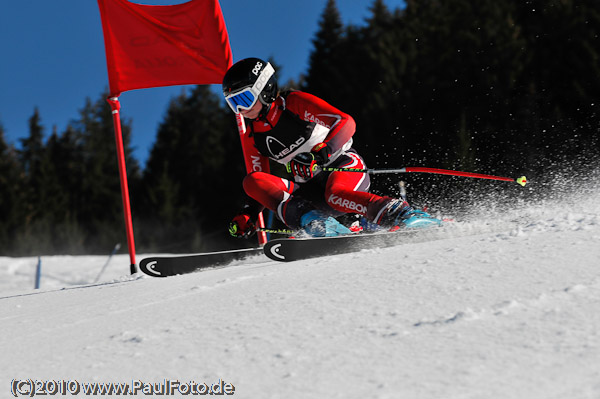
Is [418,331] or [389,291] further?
[389,291]

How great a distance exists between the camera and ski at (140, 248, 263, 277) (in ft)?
14.3

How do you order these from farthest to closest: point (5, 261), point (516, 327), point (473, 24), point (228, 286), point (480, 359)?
point (473, 24)
point (5, 261)
point (228, 286)
point (516, 327)
point (480, 359)

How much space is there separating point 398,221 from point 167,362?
2307 millimetres

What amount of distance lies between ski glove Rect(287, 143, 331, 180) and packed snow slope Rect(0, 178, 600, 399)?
767 millimetres

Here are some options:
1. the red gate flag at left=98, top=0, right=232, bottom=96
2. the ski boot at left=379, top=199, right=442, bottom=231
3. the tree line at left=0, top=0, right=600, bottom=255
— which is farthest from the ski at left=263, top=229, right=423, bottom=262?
the tree line at left=0, top=0, right=600, bottom=255

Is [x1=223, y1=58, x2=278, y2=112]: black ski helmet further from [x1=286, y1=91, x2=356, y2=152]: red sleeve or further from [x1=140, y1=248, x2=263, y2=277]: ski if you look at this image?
[x1=140, y1=248, x2=263, y2=277]: ski

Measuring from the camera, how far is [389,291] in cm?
238

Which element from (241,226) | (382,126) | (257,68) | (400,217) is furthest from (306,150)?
(382,126)

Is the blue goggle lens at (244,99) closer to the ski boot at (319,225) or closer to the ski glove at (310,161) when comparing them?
the ski glove at (310,161)

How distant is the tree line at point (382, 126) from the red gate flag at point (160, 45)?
5420 millimetres

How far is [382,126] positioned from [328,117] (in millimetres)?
23605

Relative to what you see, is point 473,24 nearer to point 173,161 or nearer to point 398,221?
point 173,161

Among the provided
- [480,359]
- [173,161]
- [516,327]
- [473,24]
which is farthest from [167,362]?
[173,161]

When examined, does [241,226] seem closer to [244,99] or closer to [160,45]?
[244,99]
